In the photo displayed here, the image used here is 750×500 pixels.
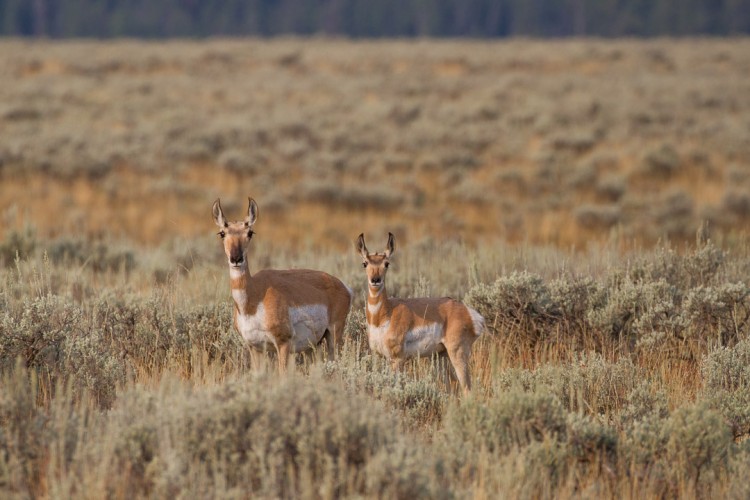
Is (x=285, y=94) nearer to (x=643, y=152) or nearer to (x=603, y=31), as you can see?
(x=643, y=152)

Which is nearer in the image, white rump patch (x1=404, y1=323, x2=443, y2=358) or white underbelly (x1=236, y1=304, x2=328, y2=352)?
white underbelly (x1=236, y1=304, x2=328, y2=352)

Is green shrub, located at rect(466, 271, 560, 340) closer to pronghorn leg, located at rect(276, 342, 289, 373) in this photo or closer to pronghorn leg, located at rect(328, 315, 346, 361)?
pronghorn leg, located at rect(328, 315, 346, 361)

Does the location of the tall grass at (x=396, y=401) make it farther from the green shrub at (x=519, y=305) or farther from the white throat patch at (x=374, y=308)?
the white throat patch at (x=374, y=308)

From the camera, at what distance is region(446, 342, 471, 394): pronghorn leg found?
6.68m

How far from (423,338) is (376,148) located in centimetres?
1559

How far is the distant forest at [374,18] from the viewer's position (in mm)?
94500

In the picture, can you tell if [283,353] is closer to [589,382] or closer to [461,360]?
[461,360]

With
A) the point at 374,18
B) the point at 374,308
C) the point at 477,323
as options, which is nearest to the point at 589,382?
the point at 477,323

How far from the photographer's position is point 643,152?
20.4m

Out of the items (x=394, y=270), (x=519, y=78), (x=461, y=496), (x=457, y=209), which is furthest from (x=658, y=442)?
(x=519, y=78)

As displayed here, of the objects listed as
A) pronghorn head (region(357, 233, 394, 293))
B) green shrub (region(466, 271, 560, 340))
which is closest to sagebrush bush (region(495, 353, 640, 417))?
pronghorn head (region(357, 233, 394, 293))

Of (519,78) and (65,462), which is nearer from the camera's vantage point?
(65,462)

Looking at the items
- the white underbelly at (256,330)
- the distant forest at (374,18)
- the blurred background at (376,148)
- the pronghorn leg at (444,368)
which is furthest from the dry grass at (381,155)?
the distant forest at (374,18)

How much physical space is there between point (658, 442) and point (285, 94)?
26.6m
